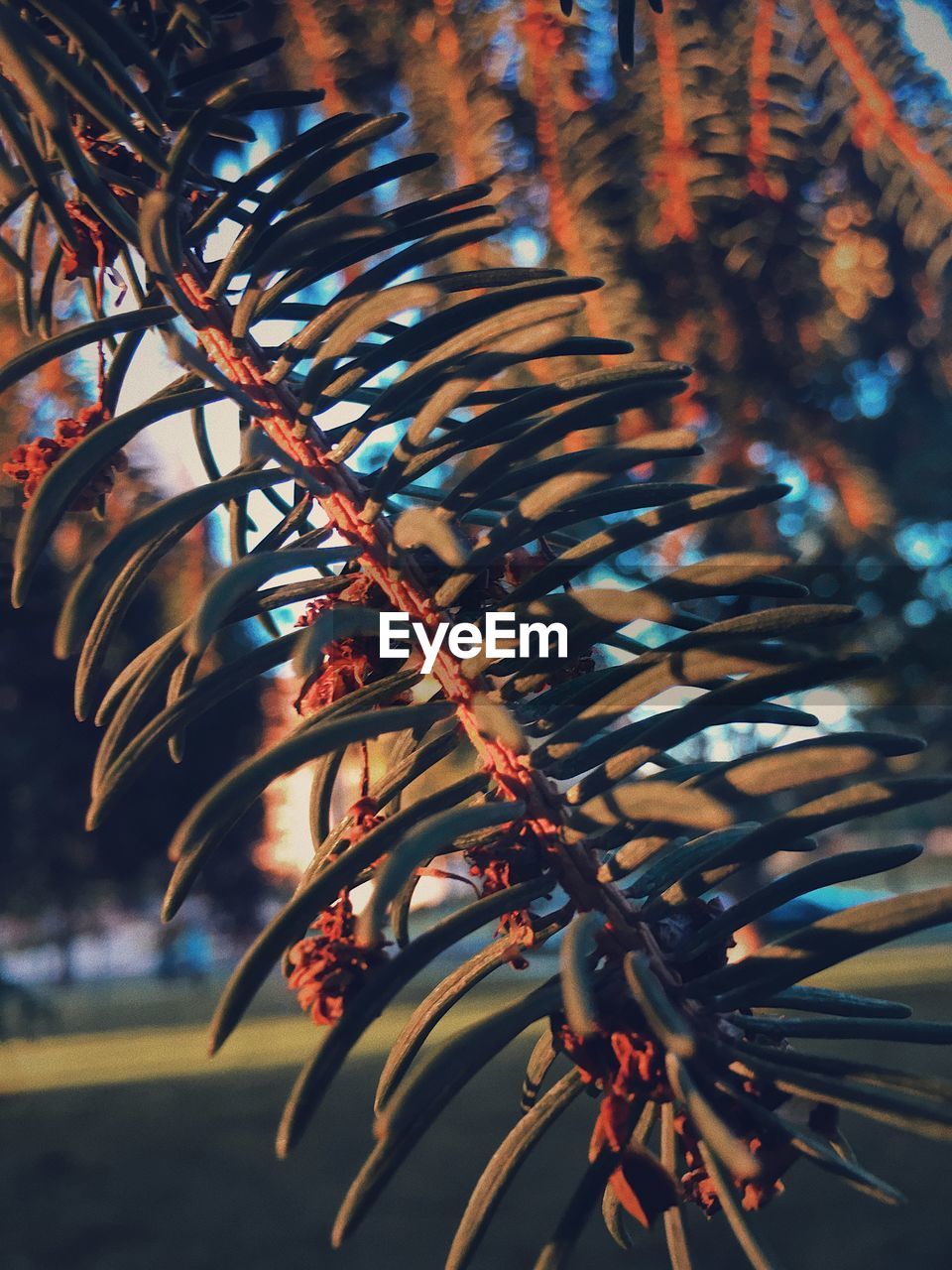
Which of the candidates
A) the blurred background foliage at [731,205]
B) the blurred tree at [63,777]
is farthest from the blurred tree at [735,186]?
the blurred tree at [63,777]

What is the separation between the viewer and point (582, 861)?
0.23 metres

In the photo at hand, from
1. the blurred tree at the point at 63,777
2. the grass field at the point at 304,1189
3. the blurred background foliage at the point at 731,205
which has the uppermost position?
the blurred background foliage at the point at 731,205

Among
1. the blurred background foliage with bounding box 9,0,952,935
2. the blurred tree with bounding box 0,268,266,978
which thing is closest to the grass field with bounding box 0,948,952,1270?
the blurred tree with bounding box 0,268,266,978

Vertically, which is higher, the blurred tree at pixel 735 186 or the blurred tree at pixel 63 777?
the blurred tree at pixel 735 186

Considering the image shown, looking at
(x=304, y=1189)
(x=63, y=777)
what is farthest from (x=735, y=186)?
(x=304, y=1189)

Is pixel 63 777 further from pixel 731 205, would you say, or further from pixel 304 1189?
pixel 731 205

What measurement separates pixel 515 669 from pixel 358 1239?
1870 millimetres

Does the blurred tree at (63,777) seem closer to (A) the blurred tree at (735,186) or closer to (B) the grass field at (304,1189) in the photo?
(B) the grass field at (304,1189)

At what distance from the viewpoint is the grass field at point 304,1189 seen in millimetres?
1692

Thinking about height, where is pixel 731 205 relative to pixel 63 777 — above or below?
above

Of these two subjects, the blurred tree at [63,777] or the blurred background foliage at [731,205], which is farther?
the blurred tree at [63,777]

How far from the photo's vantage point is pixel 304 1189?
6.66ft

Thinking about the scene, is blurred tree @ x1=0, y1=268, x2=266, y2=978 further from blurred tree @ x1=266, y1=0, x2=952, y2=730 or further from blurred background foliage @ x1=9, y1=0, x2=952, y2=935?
blurred tree @ x1=266, y1=0, x2=952, y2=730

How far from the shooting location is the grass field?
169 cm
